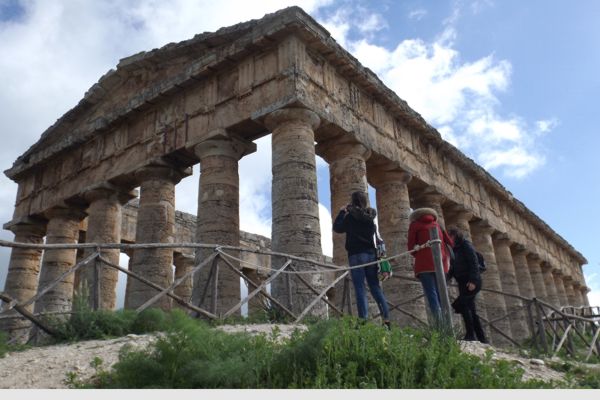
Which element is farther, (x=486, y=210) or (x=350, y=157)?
(x=486, y=210)

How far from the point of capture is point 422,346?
4754 millimetres

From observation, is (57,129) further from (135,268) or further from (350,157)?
(350,157)

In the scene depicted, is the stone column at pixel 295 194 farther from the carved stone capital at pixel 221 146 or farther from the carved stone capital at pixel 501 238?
the carved stone capital at pixel 501 238

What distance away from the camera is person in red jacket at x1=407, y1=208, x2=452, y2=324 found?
269 inches

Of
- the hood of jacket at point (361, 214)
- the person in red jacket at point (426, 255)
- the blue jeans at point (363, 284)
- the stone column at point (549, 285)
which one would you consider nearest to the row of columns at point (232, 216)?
the blue jeans at point (363, 284)

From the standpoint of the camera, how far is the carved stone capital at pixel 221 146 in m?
12.0

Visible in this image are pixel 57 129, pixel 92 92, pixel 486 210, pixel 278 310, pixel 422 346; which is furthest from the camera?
pixel 486 210

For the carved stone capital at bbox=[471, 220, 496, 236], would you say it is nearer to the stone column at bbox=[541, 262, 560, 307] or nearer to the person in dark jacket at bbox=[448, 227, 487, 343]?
the stone column at bbox=[541, 262, 560, 307]

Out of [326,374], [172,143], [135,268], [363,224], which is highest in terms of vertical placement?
[172,143]

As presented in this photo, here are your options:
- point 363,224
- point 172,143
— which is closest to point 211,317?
point 363,224

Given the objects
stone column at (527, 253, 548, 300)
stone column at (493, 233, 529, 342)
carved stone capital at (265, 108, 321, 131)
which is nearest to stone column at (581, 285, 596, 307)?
stone column at (527, 253, 548, 300)

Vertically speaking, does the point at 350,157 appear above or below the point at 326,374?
above

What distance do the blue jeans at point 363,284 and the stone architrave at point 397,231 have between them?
5.24m

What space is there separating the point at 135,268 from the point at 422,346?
9649mm
